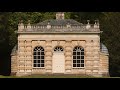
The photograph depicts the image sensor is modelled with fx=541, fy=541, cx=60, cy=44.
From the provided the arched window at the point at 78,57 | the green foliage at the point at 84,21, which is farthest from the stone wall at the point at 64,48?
the green foliage at the point at 84,21

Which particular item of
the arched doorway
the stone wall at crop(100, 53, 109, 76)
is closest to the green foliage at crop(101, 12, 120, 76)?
the stone wall at crop(100, 53, 109, 76)

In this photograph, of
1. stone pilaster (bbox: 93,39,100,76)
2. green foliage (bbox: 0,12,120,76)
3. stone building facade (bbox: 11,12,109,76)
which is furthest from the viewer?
green foliage (bbox: 0,12,120,76)

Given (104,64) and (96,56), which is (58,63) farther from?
(104,64)

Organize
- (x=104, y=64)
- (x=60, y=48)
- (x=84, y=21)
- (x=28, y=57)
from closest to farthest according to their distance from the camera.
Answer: (x=60, y=48) → (x=28, y=57) → (x=104, y=64) → (x=84, y=21)

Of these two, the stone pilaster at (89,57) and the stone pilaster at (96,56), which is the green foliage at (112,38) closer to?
the stone pilaster at (96,56)

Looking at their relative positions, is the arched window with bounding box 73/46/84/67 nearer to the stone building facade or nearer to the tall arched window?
the stone building facade

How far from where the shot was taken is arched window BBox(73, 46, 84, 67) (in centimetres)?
→ 4072

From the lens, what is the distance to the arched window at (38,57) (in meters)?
40.9

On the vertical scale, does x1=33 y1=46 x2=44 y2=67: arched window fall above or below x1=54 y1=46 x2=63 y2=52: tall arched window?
below

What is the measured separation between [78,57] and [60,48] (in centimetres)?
153

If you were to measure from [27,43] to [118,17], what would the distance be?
38.2ft

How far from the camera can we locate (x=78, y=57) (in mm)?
40969

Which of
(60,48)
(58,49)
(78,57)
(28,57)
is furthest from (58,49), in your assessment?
(28,57)
